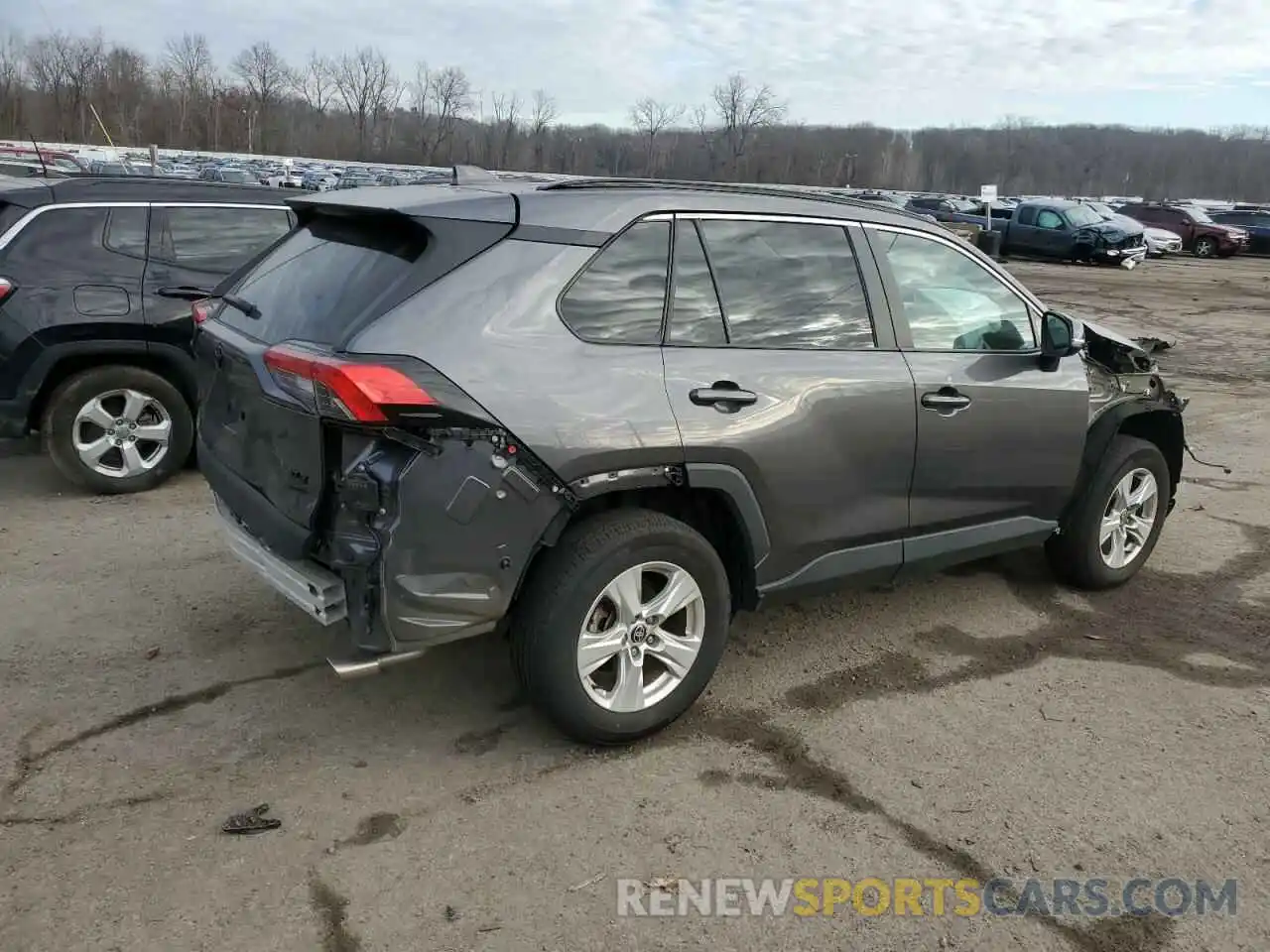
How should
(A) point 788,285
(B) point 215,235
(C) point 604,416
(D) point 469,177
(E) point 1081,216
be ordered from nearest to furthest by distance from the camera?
1. (C) point 604,416
2. (A) point 788,285
3. (D) point 469,177
4. (B) point 215,235
5. (E) point 1081,216

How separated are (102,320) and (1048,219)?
28.7 m

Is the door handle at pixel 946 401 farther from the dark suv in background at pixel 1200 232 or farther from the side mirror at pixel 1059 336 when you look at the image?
the dark suv in background at pixel 1200 232

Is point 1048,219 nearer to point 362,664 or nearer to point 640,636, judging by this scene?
point 640,636

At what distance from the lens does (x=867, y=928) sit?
272cm

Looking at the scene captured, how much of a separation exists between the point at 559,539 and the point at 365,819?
1.03 meters

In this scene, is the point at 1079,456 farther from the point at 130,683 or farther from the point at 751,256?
the point at 130,683

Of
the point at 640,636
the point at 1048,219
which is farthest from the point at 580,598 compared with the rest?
the point at 1048,219

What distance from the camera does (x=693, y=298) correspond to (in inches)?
140

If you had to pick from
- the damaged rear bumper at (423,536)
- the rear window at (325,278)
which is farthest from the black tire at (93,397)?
the damaged rear bumper at (423,536)

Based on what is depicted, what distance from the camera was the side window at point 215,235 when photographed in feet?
21.4

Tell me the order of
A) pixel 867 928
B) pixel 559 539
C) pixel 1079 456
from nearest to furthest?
1. pixel 867 928
2. pixel 559 539
3. pixel 1079 456

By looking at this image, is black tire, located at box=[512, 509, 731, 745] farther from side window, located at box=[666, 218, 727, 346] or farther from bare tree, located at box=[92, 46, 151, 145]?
bare tree, located at box=[92, 46, 151, 145]

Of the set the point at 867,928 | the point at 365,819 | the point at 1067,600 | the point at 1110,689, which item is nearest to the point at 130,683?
the point at 365,819

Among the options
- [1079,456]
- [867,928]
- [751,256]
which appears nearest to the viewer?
[867,928]
